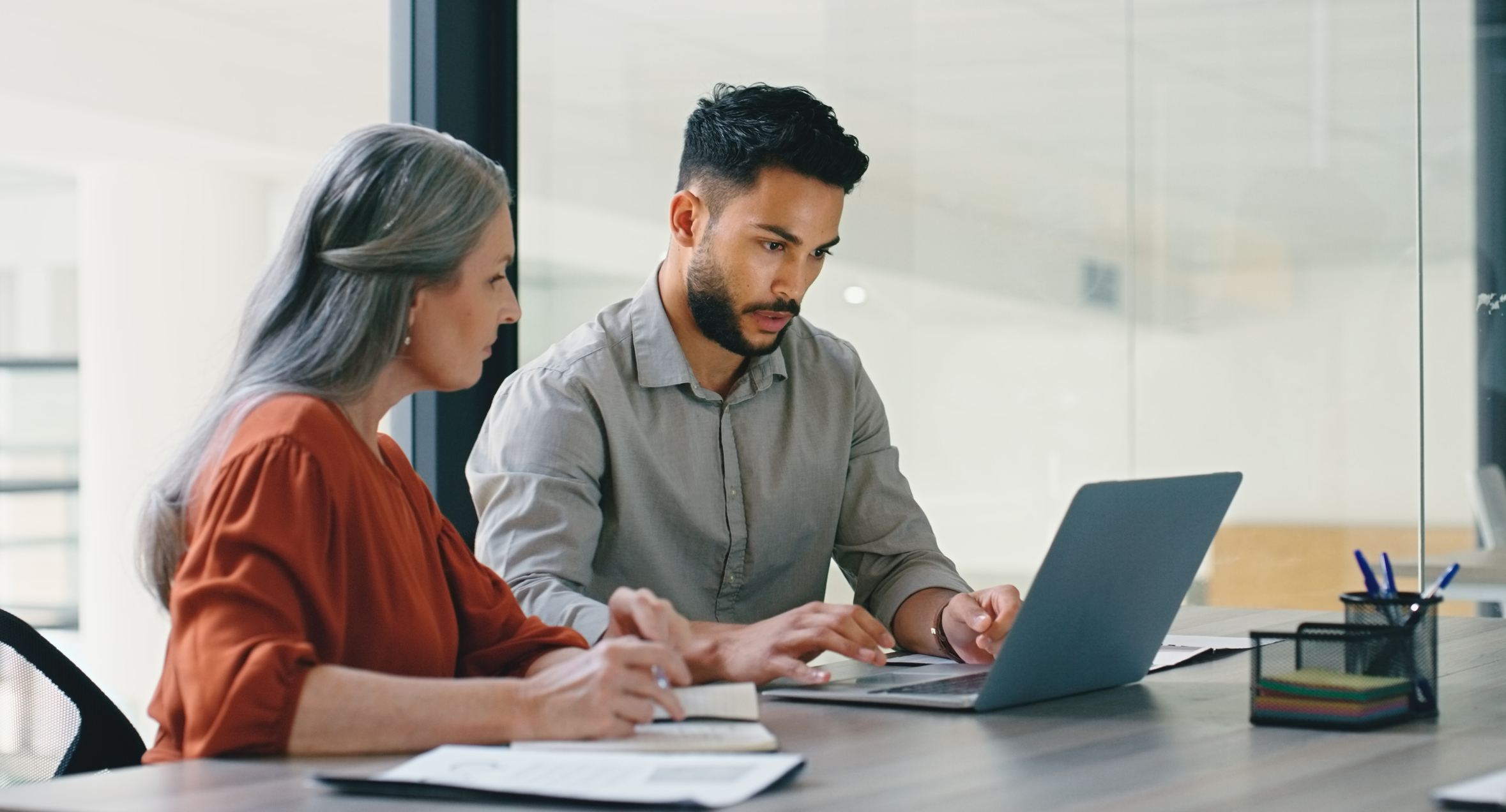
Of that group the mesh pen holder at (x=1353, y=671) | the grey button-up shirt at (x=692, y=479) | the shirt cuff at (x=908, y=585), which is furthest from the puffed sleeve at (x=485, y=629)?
the mesh pen holder at (x=1353, y=671)

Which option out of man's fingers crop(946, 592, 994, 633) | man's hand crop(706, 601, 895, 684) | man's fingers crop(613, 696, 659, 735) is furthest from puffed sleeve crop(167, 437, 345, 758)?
man's fingers crop(946, 592, 994, 633)

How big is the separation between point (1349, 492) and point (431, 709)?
8.65 feet

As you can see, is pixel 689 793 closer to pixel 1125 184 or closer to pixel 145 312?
pixel 1125 184

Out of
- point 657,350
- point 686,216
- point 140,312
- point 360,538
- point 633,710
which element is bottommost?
point 633,710

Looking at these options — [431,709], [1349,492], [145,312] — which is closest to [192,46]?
[145,312]

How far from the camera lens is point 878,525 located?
7.53 feet

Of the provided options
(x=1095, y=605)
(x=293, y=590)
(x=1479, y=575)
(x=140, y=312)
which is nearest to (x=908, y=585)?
(x=1095, y=605)

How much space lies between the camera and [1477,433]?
3.41 metres

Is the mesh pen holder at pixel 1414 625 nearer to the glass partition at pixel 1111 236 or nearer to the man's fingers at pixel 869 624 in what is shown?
the man's fingers at pixel 869 624

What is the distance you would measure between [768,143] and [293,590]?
40.5 inches

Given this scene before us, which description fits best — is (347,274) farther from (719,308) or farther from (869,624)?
(719,308)

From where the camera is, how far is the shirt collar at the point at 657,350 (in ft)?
7.16

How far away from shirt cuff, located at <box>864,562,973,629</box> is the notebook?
682mm

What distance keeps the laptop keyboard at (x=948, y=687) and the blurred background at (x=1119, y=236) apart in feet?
6.51
